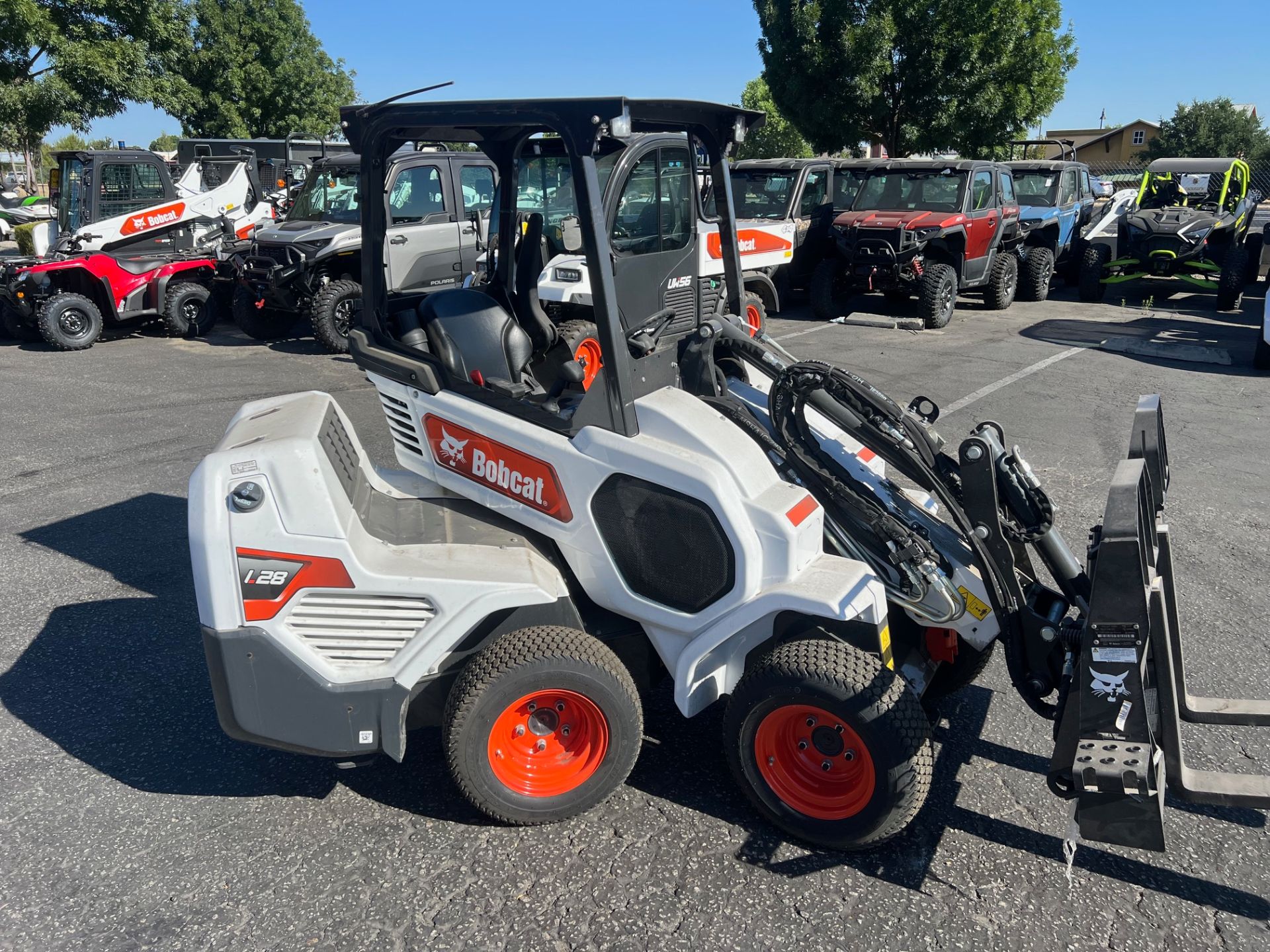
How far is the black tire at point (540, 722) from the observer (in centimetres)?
305

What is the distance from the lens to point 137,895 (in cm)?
295

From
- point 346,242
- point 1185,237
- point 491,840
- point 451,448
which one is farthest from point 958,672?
point 1185,237

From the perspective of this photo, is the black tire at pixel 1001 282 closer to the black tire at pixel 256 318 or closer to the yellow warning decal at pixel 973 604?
the black tire at pixel 256 318

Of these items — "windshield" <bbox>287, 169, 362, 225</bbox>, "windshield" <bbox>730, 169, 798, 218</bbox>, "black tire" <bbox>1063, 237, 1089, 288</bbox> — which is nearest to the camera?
"windshield" <bbox>287, 169, 362, 225</bbox>

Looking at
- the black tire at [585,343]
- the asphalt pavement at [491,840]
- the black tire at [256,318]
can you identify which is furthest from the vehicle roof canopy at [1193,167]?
the black tire at [256,318]

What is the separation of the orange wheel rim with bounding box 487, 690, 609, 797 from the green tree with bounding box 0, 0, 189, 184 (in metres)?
18.1

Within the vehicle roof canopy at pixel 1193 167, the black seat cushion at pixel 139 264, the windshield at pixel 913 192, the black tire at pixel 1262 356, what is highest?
the vehicle roof canopy at pixel 1193 167

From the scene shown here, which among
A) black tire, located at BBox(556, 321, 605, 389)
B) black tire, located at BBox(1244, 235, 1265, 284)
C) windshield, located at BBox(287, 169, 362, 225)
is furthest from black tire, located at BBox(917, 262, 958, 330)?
windshield, located at BBox(287, 169, 362, 225)

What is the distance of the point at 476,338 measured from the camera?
3.59 m

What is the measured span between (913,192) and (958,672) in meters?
11.4

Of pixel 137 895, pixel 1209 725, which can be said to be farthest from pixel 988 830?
pixel 137 895

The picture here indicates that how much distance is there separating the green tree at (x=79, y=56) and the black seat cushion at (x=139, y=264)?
23.3ft

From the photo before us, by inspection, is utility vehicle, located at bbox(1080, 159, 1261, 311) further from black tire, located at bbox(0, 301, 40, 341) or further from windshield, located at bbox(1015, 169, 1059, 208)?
black tire, located at bbox(0, 301, 40, 341)

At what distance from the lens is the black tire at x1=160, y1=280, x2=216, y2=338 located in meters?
12.4
